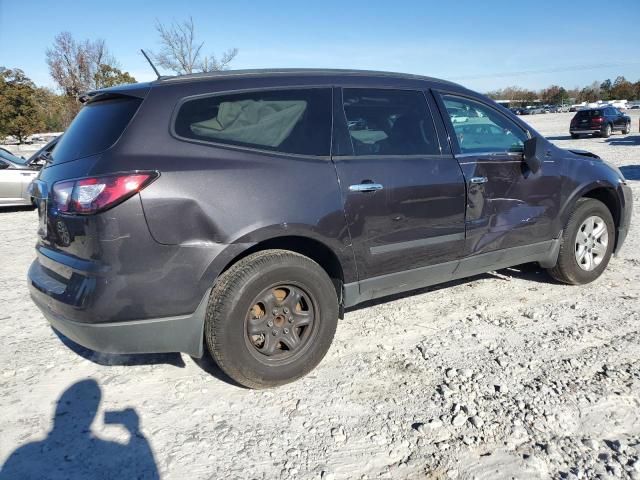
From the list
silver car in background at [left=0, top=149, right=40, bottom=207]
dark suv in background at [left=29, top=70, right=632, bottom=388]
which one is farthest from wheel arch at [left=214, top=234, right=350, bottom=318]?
silver car in background at [left=0, top=149, right=40, bottom=207]

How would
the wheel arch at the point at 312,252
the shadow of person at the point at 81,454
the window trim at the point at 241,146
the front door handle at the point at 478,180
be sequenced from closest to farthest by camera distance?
1. the shadow of person at the point at 81,454
2. the window trim at the point at 241,146
3. the wheel arch at the point at 312,252
4. the front door handle at the point at 478,180

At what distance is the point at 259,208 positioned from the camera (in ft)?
8.87

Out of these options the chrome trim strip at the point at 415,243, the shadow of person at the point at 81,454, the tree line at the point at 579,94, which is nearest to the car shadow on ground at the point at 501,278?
the chrome trim strip at the point at 415,243

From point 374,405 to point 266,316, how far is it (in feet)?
2.65

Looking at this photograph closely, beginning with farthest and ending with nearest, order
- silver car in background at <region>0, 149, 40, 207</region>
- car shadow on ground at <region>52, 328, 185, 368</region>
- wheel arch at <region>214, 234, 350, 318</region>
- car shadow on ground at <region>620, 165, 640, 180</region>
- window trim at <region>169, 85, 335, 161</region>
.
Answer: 1. car shadow on ground at <region>620, 165, 640, 180</region>
2. silver car in background at <region>0, 149, 40, 207</region>
3. car shadow on ground at <region>52, 328, 185, 368</region>
4. wheel arch at <region>214, 234, 350, 318</region>
5. window trim at <region>169, 85, 335, 161</region>

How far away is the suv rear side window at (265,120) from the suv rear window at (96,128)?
0.98 feet

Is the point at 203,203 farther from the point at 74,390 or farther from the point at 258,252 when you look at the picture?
the point at 74,390

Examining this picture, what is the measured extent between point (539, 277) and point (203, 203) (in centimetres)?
367

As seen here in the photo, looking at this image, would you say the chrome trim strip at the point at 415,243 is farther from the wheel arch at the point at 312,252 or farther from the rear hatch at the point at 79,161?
the rear hatch at the point at 79,161

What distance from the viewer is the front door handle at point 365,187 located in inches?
119

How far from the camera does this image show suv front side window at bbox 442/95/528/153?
3.72 m

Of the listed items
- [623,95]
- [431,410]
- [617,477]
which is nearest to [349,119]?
[431,410]

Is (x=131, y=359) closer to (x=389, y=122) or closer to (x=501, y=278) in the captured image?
(x=389, y=122)

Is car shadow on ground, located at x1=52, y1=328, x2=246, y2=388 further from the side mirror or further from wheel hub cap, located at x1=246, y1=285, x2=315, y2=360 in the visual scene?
the side mirror
